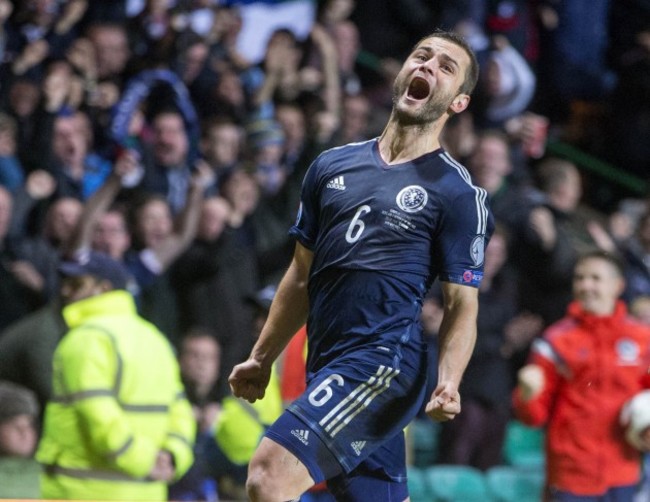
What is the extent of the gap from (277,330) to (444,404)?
2.45 ft

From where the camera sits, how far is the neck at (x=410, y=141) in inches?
166

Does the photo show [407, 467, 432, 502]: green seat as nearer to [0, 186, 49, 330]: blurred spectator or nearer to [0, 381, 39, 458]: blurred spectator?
[0, 381, 39, 458]: blurred spectator

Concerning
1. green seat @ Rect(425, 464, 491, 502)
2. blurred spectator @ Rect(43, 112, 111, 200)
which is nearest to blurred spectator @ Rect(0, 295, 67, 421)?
blurred spectator @ Rect(43, 112, 111, 200)

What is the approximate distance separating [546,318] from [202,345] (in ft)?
6.83

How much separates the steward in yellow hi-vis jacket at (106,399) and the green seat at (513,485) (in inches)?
78.9

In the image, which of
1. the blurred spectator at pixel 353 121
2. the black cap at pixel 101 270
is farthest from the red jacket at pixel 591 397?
the blurred spectator at pixel 353 121

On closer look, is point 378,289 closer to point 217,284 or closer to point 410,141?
point 410,141

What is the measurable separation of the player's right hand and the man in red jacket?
2332mm

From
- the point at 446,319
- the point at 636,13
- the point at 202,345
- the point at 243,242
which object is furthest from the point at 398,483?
the point at 636,13

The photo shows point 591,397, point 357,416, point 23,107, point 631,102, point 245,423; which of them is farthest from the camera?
point 631,102

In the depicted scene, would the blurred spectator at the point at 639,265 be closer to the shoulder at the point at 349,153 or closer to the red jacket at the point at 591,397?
the red jacket at the point at 591,397

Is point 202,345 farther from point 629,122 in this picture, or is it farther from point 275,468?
point 629,122

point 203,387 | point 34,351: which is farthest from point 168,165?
point 34,351

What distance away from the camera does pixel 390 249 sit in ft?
13.4
